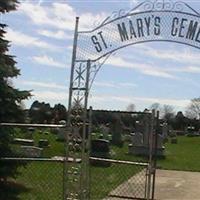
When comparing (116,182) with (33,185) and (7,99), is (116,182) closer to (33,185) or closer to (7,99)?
(33,185)

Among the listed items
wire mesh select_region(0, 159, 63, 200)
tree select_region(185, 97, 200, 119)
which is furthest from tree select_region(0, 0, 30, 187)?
tree select_region(185, 97, 200, 119)

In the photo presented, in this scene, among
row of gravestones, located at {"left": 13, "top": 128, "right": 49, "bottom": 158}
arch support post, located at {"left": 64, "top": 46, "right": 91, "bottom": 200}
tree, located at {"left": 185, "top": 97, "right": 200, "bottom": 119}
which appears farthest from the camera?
tree, located at {"left": 185, "top": 97, "right": 200, "bottom": 119}

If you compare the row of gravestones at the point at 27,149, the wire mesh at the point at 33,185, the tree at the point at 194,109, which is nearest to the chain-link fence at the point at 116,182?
the wire mesh at the point at 33,185

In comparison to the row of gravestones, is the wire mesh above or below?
below

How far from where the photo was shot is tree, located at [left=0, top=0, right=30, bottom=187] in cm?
1245

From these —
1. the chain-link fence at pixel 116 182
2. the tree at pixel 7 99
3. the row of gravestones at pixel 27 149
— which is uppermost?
the tree at pixel 7 99

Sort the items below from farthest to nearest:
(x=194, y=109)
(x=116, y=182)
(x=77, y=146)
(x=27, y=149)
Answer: (x=194, y=109) → (x=27, y=149) → (x=116, y=182) → (x=77, y=146)

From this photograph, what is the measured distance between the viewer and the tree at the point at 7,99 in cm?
1245

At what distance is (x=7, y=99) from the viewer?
12.9 meters

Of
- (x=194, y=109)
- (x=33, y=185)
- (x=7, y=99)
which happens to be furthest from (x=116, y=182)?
(x=194, y=109)

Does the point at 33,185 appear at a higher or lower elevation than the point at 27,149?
lower

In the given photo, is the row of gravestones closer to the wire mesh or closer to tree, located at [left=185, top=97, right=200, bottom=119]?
the wire mesh

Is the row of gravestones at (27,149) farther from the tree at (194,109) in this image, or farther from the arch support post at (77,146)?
the tree at (194,109)

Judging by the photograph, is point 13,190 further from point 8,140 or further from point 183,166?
point 183,166
